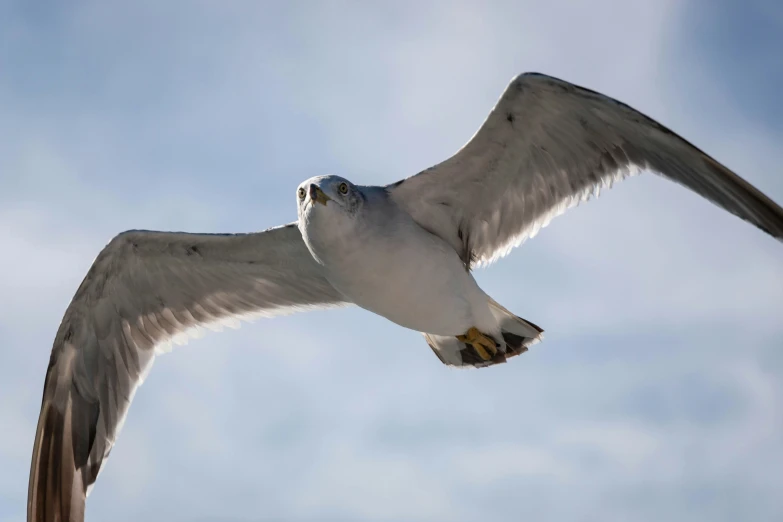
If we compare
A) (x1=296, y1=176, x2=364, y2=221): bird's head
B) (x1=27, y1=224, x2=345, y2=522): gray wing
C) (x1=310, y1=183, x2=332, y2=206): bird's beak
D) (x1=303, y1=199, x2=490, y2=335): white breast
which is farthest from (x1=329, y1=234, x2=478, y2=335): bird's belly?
(x1=27, y1=224, x2=345, y2=522): gray wing

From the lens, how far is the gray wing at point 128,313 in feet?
30.0

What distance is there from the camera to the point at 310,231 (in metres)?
7.27

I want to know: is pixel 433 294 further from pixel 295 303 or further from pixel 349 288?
pixel 295 303

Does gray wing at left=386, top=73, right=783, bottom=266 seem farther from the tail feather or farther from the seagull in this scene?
the tail feather

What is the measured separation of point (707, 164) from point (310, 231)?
365 cm

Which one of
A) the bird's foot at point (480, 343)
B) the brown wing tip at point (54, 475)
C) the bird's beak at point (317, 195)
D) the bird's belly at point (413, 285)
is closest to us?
the bird's beak at point (317, 195)

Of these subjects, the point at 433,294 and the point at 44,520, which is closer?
the point at 433,294

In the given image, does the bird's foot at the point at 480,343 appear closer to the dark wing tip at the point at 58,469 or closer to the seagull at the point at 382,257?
the seagull at the point at 382,257

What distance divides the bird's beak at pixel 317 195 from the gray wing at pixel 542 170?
52.9 inches

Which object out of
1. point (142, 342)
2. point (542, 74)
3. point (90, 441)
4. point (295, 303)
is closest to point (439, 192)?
point (542, 74)

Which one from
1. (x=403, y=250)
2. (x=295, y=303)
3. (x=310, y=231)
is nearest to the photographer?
(x=310, y=231)

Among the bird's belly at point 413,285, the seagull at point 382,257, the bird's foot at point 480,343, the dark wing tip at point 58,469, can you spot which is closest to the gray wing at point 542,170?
the seagull at point 382,257

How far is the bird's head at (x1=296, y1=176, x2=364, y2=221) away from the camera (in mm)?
7098

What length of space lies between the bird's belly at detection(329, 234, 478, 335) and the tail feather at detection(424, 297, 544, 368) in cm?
53
